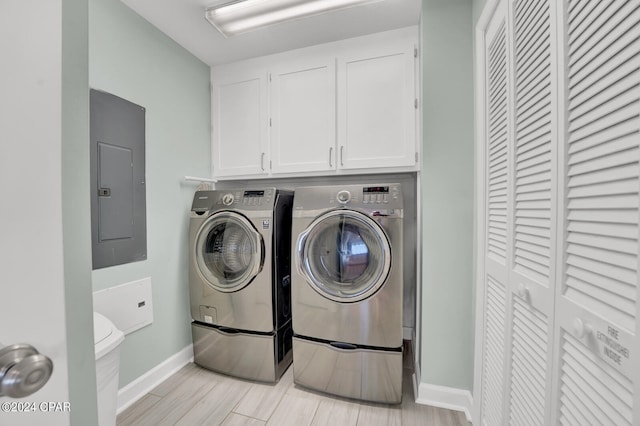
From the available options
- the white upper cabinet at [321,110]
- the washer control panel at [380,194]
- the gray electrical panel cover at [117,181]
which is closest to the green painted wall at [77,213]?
the gray electrical panel cover at [117,181]

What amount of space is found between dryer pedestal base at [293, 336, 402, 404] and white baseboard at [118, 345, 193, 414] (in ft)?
3.06

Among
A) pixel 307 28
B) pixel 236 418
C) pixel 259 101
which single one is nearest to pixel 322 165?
pixel 259 101

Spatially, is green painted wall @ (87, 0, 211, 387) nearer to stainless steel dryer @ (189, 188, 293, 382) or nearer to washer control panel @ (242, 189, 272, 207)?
→ stainless steel dryer @ (189, 188, 293, 382)

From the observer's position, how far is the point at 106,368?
924 millimetres

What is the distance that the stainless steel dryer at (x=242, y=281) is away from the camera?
5.67 ft

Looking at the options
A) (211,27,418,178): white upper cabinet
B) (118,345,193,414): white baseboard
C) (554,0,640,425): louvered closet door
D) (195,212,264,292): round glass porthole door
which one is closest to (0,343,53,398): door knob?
(554,0,640,425): louvered closet door

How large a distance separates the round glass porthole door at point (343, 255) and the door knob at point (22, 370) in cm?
134

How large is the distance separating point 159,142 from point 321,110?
3.96ft

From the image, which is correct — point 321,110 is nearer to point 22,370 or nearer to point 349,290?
point 349,290

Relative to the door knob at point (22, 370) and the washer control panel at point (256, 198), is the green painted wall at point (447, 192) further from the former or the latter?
the door knob at point (22, 370)

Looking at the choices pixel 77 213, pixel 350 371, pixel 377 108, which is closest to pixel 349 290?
pixel 350 371

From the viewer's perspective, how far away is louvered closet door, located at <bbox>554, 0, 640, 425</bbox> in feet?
1.63

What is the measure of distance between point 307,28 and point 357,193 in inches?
49.3

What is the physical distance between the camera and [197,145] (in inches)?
83.4
